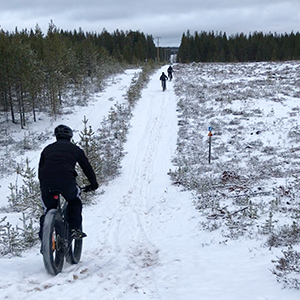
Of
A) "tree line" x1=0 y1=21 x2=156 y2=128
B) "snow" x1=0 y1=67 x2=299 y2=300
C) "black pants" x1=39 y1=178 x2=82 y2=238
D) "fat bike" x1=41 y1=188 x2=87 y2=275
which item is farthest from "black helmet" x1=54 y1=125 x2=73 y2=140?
"tree line" x1=0 y1=21 x2=156 y2=128

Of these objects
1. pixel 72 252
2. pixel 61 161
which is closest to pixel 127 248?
pixel 72 252

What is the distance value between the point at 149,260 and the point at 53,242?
1806mm

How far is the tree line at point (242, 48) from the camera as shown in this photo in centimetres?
8006

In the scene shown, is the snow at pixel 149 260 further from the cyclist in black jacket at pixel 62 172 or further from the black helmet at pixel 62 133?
the black helmet at pixel 62 133

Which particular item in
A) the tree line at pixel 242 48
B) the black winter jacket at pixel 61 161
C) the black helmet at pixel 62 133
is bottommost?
the black winter jacket at pixel 61 161

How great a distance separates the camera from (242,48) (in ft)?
279

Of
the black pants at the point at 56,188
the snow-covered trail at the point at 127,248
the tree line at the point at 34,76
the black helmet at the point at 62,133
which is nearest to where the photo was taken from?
the snow-covered trail at the point at 127,248

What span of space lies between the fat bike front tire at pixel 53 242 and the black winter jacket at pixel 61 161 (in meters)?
0.55

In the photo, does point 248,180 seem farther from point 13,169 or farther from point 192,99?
point 192,99

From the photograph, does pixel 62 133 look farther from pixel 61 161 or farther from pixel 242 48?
Answer: pixel 242 48

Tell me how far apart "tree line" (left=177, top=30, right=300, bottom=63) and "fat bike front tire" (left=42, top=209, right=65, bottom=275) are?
261 ft

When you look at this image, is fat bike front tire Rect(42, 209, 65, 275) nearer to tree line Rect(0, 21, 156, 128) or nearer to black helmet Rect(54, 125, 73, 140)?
black helmet Rect(54, 125, 73, 140)

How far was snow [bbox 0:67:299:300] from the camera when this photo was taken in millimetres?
4234

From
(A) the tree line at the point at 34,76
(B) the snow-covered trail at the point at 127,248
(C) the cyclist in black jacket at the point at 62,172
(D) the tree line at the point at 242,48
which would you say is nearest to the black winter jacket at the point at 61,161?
(C) the cyclist in black jacket at the point at 62,172
